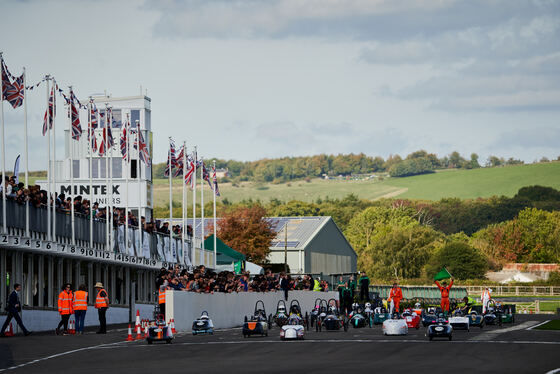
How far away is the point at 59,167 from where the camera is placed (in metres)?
73.1

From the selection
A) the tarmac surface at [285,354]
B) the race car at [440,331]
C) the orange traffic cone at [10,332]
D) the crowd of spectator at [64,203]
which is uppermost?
the crowd of spectator at [64,203]

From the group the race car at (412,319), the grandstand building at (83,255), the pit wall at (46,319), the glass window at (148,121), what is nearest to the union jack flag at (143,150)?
the grandstand building at (83,255)

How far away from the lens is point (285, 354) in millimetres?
25344

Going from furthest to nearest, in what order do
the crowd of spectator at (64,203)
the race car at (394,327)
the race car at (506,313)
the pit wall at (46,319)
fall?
the race car at (506,313) < the pit wall at (46,319) < the crowd of spectator at (64,203) < the race car at (394,327)

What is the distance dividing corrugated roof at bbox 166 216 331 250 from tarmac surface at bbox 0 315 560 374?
7509 cm

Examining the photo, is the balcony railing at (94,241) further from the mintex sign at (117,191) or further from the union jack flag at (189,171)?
the mintex sign at (117,191)

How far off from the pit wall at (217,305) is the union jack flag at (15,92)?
900 centimetres

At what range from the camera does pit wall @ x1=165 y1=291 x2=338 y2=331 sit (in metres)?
37.8

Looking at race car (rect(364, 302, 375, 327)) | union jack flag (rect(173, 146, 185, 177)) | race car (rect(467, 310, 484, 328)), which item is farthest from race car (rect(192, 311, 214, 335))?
union jack flag (rect(173, 146, 185, 177))

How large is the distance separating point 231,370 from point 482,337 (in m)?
13.8

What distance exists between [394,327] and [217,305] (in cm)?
1141

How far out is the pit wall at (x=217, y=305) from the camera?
37.8m

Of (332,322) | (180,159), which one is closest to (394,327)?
(332,322)

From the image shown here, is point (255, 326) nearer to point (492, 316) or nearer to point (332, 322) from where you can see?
point (332, 322)
